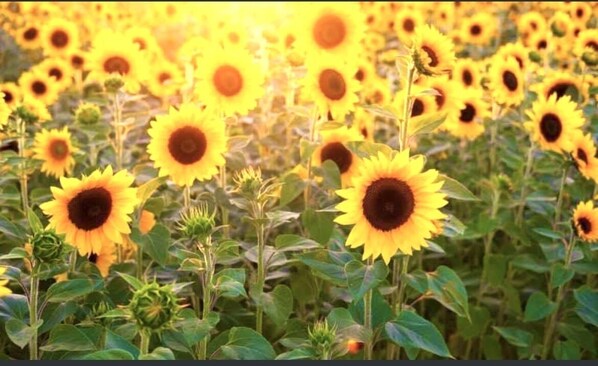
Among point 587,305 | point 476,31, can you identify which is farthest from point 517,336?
point 476,31

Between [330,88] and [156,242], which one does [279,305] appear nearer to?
[156,242]

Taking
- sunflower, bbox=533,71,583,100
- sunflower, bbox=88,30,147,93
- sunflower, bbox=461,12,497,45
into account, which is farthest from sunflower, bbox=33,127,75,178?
sunflower, bbox=461,12,497,45

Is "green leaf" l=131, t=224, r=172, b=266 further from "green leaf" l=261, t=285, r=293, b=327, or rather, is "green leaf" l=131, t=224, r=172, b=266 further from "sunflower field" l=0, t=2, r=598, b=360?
"green leaf" l=261, t=285, r=293, b=327

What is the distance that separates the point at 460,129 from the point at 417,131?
1.70 m

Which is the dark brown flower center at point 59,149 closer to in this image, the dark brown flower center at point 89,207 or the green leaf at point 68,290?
the dark brown flower center at point 89,207

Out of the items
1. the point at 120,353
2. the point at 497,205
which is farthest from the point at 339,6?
the point at 120,353

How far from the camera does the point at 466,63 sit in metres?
4.69

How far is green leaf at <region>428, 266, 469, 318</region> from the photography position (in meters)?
2.49

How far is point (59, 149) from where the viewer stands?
11.4 ft

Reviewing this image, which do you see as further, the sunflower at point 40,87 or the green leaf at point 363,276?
the sunflower at point 40,87

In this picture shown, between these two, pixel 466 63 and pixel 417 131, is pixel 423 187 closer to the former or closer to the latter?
pixel 417 131

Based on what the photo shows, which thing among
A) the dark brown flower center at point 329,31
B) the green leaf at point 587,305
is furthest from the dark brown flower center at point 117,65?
the green leaf at point 587,305

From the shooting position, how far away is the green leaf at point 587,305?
9.21 ft

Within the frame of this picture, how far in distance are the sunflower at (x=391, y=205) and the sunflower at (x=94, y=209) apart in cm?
70
